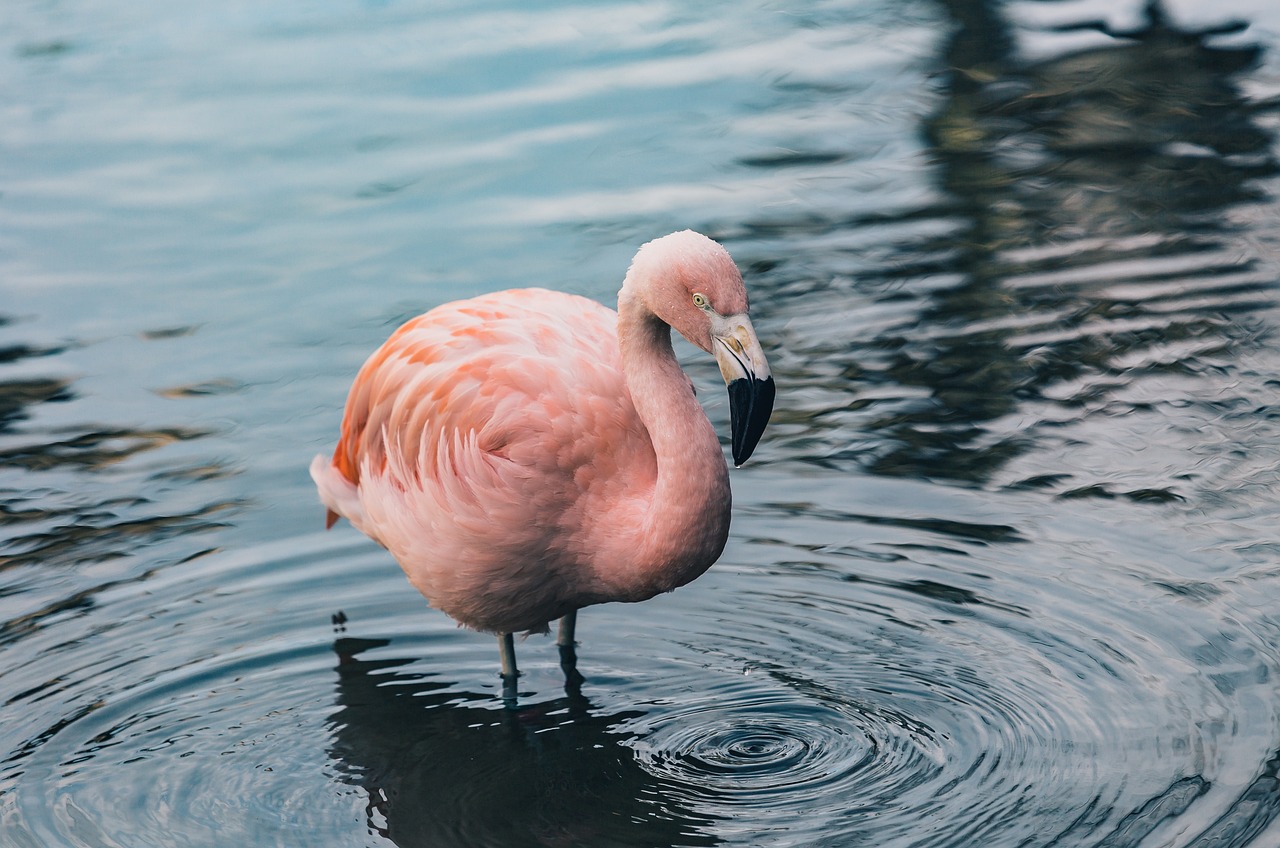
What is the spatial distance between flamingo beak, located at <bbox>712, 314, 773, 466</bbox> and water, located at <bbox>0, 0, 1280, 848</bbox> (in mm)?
1030

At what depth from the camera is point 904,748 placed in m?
4.84

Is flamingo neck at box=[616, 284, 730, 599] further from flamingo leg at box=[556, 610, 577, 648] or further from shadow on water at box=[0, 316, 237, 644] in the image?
shadow on water at box=[0, 316, 237, 644]

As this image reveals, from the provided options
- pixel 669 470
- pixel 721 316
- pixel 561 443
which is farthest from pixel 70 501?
pixel 721 316

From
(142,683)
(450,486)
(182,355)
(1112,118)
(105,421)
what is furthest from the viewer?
(1112,118)

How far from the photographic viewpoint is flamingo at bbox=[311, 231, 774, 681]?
181 inches

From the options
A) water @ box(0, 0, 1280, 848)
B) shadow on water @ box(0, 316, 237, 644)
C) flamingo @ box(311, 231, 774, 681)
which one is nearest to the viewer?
flamingo @ box(311, 231, 774, 681)

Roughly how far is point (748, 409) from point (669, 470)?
33cm

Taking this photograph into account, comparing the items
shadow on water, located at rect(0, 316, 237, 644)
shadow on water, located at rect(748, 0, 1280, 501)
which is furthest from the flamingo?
shadow on water, located at rect(748, 0, 1280, 501)

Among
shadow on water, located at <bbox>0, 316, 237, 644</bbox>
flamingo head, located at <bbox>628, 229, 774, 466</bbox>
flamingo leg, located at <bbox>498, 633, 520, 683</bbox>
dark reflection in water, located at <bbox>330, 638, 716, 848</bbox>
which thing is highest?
flamingo head, located at <bbox>628, 229, 774, 466</bbox>

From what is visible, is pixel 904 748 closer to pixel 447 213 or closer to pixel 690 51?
pixel 447 213

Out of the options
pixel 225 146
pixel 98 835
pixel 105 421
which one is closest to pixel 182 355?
pixel 105 421

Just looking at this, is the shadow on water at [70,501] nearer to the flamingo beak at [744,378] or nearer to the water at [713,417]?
the water at [713,417]

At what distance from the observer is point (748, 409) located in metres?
4.50

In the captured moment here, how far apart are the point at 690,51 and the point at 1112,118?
3.04m
